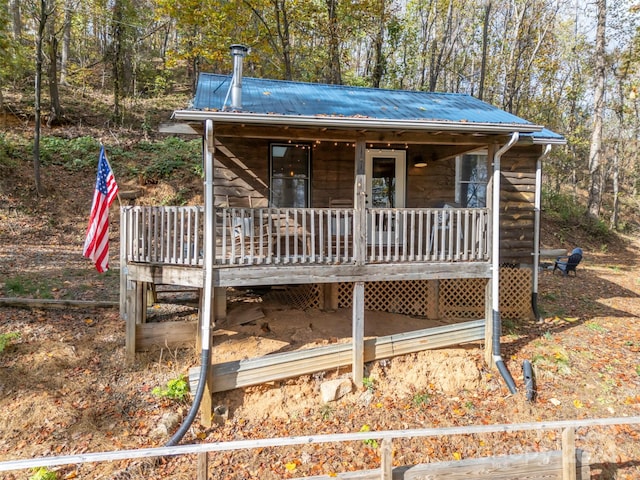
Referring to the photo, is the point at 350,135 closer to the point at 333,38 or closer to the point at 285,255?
the point at 285,255

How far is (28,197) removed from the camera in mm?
14414

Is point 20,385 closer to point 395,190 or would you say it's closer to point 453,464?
point 453,464

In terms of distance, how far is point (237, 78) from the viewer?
698 centimetres

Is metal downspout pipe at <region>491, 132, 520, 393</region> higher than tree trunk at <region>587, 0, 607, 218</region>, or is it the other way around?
tree trunk at <region>587, 0, 607, 218</region>

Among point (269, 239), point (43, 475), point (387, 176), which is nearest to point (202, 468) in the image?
point (43, 475)

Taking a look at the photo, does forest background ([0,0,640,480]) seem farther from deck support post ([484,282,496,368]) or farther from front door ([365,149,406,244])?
front door ([365,149,406,244])

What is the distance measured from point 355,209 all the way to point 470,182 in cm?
463

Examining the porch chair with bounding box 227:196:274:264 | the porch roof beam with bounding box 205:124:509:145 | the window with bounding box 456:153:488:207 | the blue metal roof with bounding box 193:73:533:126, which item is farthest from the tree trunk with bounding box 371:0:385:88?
the porch roof beam with bounding box 205:124:509:145

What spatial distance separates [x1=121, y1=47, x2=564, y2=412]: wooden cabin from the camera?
6.14m

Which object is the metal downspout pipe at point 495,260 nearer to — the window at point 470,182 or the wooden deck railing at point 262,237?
the wooden deck railing at point 262,237

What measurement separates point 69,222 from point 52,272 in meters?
5.10

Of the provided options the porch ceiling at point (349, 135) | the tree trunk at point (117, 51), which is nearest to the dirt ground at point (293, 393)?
the porch ceiling at point (349, 135)

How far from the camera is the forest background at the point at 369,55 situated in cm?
1811

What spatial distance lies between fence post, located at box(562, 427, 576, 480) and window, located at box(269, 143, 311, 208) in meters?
6.37
